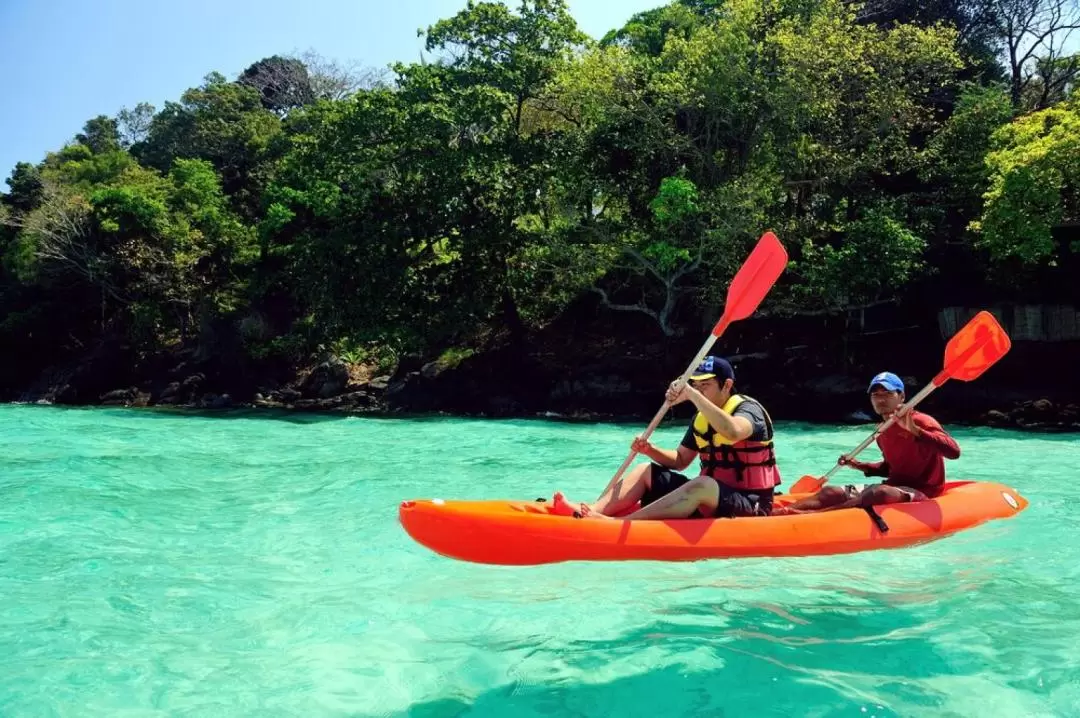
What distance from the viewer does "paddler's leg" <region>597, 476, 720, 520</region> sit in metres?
4.00

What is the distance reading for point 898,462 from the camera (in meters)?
4.88

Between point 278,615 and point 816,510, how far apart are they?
2.91 metres

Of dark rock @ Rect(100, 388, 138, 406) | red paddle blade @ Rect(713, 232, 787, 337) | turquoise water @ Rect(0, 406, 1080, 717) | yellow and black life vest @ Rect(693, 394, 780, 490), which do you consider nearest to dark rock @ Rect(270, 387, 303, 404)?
dark rock @ Rect(100, 388, 138, 406)

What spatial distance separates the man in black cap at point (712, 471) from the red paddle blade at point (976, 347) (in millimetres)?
1951

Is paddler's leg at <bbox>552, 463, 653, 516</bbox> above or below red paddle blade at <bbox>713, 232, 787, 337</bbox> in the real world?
below

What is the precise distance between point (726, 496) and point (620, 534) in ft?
2.14

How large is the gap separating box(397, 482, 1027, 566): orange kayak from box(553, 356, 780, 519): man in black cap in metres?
0.12

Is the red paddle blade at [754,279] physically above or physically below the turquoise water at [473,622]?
above

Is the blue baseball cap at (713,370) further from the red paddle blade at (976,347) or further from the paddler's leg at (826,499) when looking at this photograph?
the red paddle blade at (976,347)

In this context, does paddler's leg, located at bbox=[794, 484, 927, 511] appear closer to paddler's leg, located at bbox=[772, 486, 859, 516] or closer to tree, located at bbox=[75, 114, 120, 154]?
paddler's leg, located at bbox=[772, 486, 859, 516]

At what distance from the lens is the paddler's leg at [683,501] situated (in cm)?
400

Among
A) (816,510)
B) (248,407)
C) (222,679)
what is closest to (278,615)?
(222,679)

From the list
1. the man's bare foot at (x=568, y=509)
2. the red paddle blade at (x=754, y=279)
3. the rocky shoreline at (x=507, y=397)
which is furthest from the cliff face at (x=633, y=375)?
the man's bare foot at (x=568, y=509)

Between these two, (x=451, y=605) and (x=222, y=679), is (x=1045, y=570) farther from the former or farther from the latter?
(x=222, y=679)
